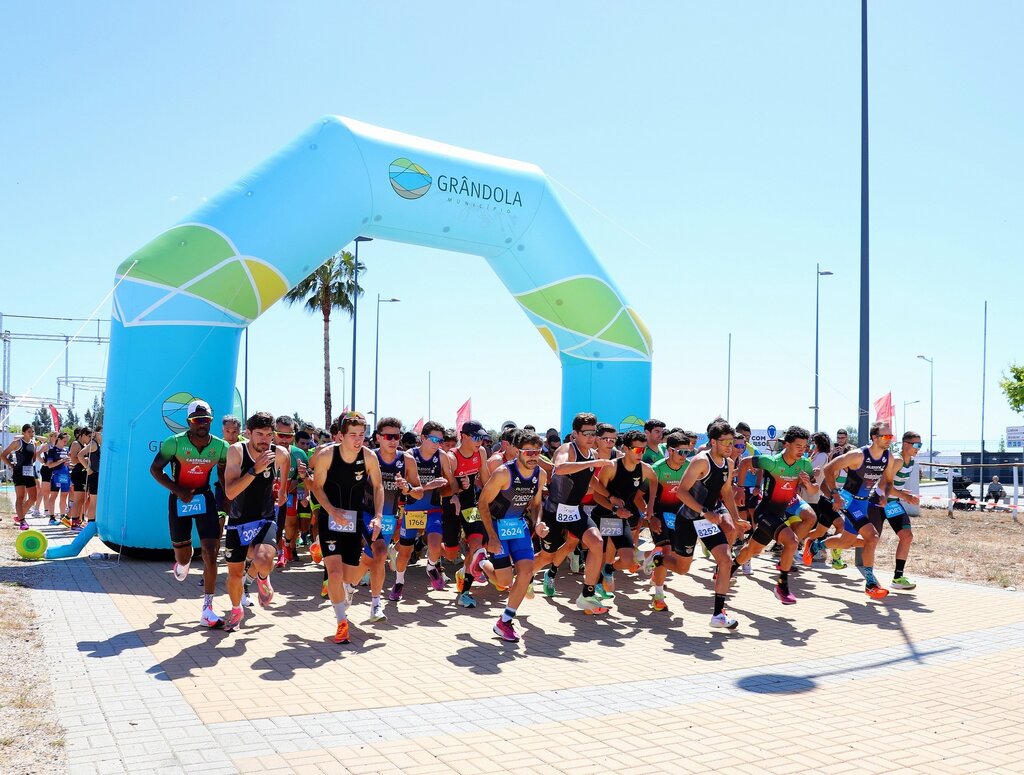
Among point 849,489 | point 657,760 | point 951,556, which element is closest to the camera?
point 657,760

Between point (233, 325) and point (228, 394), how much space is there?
0.90m

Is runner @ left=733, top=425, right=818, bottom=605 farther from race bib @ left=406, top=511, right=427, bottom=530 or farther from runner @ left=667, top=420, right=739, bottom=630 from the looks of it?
race bib @ left=406, top=511, right=427, bottom=530

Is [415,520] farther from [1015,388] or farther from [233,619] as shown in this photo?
[1015,388]

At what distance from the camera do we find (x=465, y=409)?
58.4 ft

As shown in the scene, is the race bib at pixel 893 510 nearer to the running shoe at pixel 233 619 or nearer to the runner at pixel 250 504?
the runner at pixel 250 504

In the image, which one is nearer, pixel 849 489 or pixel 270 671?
pixel 270 671

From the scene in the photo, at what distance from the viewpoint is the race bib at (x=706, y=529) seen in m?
8.27

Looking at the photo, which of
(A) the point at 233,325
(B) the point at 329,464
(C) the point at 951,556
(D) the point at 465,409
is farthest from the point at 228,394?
(C) the point at 951,556

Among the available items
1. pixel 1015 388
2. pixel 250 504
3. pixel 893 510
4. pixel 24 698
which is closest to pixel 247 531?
pixel 250 504

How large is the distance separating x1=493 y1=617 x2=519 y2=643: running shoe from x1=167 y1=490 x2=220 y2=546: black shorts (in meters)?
2.71

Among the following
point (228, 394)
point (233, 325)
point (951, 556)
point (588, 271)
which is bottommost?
point (951, 556)

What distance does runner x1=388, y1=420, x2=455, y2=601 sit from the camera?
29.7ft

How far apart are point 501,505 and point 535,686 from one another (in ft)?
6.49

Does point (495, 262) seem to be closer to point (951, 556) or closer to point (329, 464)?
point (329, 464)
